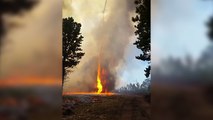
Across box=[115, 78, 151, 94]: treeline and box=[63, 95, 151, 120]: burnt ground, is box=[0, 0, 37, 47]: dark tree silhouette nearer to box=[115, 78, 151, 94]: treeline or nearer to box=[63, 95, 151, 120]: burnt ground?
box=[63, 95, 151, 120]: burnt ground

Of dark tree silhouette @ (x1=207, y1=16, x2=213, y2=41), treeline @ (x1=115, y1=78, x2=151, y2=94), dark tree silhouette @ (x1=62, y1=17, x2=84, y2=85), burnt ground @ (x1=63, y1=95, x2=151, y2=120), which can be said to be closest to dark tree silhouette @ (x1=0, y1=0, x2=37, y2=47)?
dark tree silhouette @ (x1=62, y1=17, x2=84, y2=85)

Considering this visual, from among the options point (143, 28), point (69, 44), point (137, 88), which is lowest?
point (137, 88)

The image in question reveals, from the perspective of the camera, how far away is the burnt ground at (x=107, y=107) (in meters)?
2.92

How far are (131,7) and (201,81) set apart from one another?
880 mm

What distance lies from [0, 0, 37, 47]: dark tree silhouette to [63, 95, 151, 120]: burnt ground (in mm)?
856

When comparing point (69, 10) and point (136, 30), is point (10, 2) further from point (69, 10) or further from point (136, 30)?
point (136, 30)

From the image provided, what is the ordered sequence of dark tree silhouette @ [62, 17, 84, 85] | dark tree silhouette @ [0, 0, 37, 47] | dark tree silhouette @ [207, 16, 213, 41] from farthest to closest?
dark tree silhouette @ [62, 17, 84, 85] → dark tree silhouette @ [207, 16, 213, 41] → dark tree silhouette @ [0, 0, 37, 47]

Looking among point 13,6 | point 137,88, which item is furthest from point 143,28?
point 13,6

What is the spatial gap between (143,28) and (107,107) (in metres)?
0.72

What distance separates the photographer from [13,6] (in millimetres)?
2377

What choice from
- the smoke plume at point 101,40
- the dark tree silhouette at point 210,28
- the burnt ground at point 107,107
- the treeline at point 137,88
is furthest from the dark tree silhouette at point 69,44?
the dark tree silhouette at point 210,28

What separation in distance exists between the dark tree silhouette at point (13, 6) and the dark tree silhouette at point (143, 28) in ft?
3.04

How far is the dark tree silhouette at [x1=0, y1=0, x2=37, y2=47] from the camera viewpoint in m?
2.36

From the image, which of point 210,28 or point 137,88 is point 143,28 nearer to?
point 137,88
